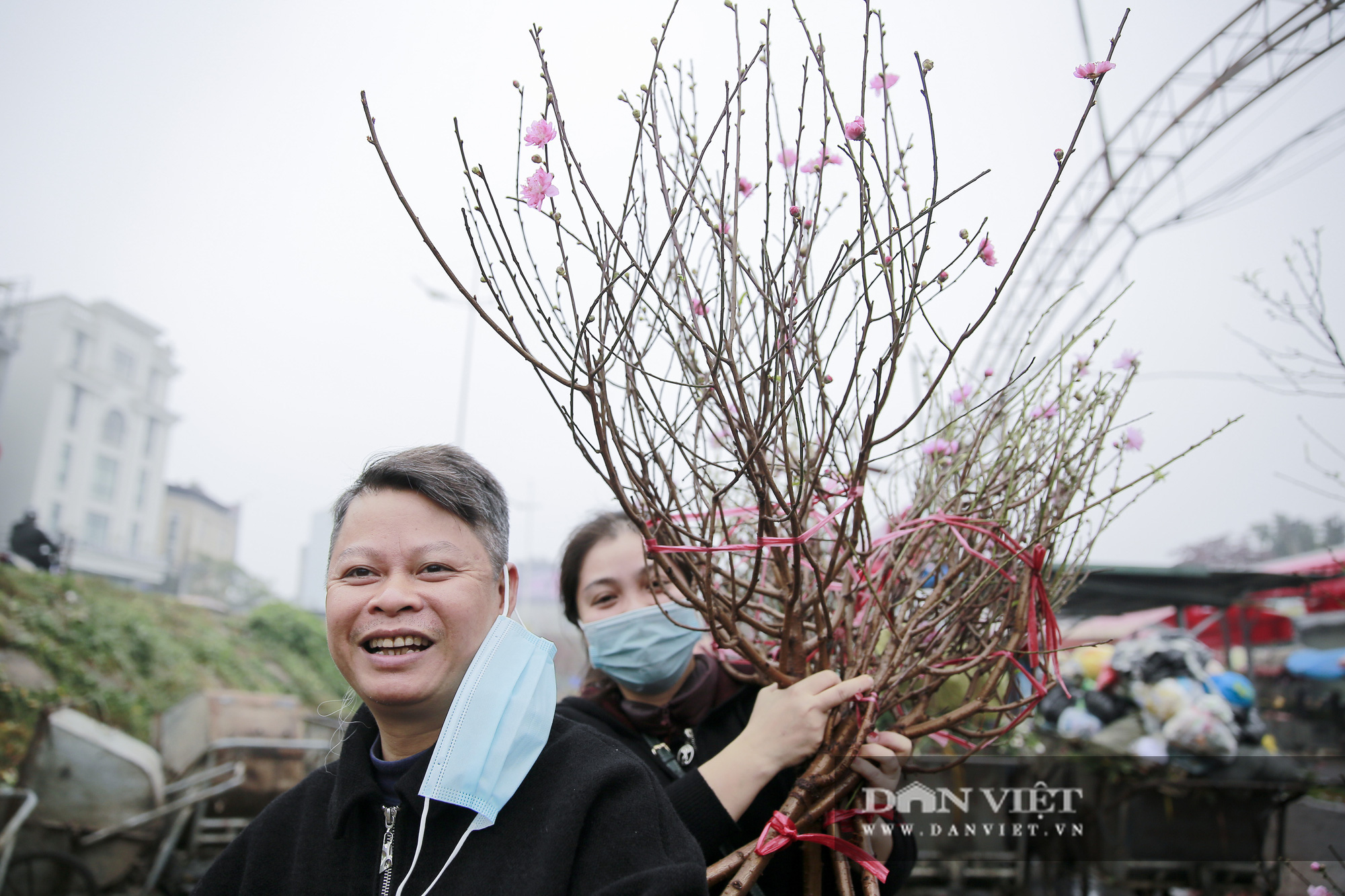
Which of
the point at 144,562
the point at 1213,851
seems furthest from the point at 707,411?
the point at 144,562

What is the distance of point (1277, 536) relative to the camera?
72.9ft

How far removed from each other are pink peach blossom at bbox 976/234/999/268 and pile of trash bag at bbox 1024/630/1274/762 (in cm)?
310

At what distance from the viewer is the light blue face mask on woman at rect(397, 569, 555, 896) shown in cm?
134

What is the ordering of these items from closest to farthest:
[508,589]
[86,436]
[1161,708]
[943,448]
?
1. [508,589]
2. [943,448]
3. [1161,708]
4. [86,436]

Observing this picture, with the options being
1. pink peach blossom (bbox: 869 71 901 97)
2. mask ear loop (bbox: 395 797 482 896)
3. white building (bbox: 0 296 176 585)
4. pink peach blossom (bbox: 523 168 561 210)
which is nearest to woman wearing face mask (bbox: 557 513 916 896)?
mask ear loop (bbox: 395 797 482 896)

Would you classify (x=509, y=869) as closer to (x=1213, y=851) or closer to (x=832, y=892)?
(x=832, y=892)

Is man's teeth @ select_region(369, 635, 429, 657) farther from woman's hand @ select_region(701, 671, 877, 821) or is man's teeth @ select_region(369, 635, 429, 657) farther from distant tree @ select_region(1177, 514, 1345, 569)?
distant tree @ select_region(1177, 514, 1345, 569)

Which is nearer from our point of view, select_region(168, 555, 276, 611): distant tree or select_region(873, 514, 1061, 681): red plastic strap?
select_region(873, 514, 1061, 681): red plastic strap

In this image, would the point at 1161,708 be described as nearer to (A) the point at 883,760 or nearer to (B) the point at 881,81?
(A) the point at 883,760

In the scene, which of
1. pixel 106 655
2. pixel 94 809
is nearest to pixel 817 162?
pixel 94 809

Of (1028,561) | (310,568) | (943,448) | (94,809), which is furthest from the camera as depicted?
(310,568)

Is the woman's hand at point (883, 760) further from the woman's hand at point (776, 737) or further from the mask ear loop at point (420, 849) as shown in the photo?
the mask ear loop at point (420, 849)

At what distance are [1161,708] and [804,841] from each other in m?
3.75

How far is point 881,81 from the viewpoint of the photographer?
1487 millimetres
